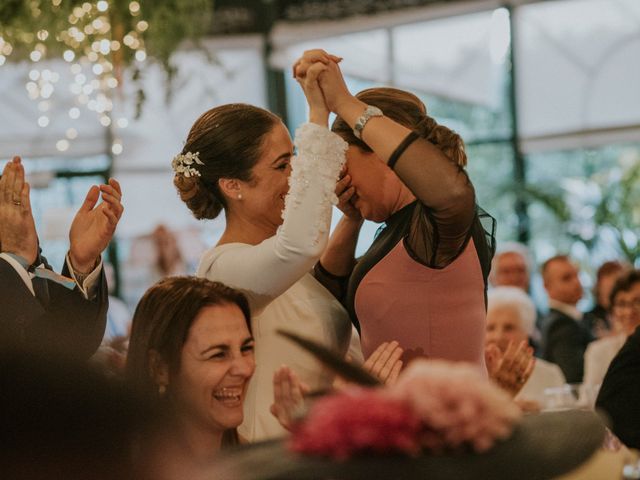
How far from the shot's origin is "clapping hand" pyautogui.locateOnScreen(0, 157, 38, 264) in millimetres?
2354

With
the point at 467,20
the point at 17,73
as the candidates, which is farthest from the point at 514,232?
the point at 17,73

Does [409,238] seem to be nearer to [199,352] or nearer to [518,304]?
[199,352]

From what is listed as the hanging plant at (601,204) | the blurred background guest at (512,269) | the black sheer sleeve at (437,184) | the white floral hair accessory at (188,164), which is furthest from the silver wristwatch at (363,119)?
the hanging plant at (601,204)

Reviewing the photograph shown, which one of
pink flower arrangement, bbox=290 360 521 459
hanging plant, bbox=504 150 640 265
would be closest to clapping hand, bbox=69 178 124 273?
pink flower arrangement, bbox=290 360 521 459

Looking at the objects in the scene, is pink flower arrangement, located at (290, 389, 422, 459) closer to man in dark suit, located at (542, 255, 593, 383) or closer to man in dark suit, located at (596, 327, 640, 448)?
man in dark suit, located at (596, 327, 640, 448)

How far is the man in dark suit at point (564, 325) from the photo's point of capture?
6.05m

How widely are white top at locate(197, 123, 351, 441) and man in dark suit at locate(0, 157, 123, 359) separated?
0.23 m

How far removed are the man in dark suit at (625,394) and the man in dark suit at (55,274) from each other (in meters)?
1.54

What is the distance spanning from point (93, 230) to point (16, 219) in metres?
0.16

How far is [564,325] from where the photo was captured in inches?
244

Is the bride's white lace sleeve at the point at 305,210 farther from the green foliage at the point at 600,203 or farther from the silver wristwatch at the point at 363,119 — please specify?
the green foliage at the point at 600,203

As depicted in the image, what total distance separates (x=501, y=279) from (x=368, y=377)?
6208mm

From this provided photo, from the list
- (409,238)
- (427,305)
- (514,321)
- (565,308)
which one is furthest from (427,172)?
(565,308)

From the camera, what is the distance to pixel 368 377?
39.8 inches
